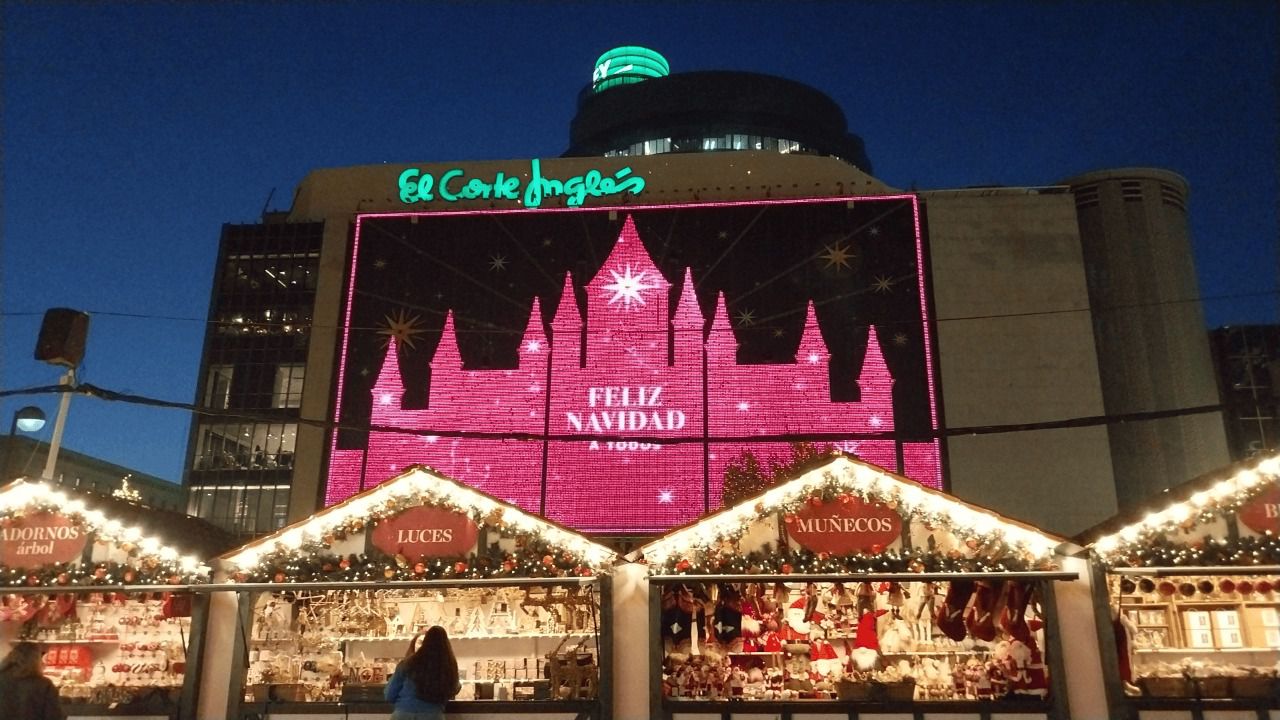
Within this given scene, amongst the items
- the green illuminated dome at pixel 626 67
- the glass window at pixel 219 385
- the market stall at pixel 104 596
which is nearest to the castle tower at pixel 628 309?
the glass window at pixel 219 385

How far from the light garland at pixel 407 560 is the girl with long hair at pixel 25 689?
12.5 feet

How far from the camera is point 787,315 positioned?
92.8 feet

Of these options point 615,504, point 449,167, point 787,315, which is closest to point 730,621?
point 615,504

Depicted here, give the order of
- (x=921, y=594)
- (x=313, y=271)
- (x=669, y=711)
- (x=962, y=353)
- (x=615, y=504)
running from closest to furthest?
(x=669, y=711) → (x=921, y=594) → (x=615, y=504) → (x=962, y=353) → (x=313, y=271)

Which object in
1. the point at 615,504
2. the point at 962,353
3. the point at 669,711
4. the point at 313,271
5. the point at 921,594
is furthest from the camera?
the point at 313,271

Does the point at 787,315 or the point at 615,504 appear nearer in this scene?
the point at 615,504

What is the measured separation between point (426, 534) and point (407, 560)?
37 centimetres

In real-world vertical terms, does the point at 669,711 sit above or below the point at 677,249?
below

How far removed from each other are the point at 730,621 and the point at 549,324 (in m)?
17.7

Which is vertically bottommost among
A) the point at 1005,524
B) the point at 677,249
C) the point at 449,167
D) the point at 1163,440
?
the point at 1005,524

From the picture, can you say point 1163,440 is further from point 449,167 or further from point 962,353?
point 449,167

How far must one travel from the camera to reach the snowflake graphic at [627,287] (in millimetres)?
28297

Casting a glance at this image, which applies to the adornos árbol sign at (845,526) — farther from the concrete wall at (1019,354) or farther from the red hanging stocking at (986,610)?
the concrete wall at (1019,354)

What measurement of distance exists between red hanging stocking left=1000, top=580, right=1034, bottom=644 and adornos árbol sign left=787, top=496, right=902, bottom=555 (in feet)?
5.27
